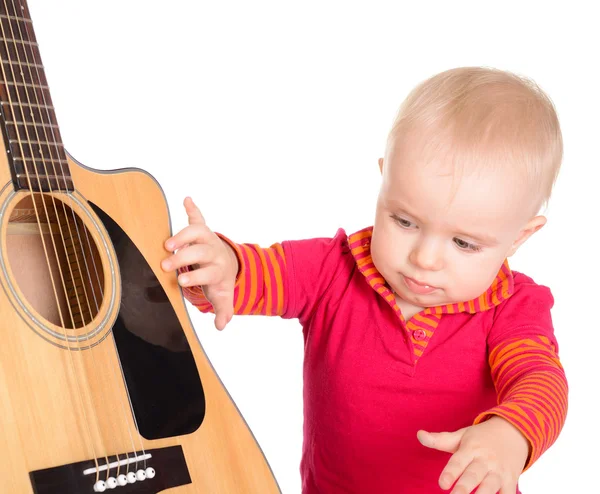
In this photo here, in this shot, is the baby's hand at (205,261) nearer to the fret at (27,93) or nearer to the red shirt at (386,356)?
the red shirt at (386,356)

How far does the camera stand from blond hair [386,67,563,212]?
46.4 inches

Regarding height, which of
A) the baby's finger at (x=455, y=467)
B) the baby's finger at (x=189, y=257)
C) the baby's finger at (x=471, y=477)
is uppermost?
the baby's finger at (x=189, y=257)

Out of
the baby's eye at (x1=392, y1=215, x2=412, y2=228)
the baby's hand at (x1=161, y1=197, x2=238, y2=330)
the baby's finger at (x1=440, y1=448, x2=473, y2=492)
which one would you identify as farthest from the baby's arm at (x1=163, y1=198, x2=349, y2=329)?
the baby's finger at (x1=440, y1=448, x2=473, y2=492)

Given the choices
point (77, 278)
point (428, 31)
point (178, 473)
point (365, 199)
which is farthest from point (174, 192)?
point (178, 473)

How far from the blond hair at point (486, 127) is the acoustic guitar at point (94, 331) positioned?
41 cm

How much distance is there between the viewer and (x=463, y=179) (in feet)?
3.83

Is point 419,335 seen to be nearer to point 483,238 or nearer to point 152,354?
point 483,238

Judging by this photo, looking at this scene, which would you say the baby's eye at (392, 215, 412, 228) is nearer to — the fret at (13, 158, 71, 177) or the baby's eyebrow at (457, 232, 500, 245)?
the baby's eyebrow at (457, 232, 500, 245)

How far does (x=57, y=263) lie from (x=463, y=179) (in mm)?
585

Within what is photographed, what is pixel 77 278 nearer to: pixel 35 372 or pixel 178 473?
pixel 35 372

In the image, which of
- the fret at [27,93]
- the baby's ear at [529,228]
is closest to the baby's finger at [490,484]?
the baby's ear at [529,228]

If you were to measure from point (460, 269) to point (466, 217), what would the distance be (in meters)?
0.09

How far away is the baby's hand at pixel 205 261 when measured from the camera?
1.20 metres

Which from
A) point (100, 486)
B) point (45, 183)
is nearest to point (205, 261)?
point (45, 183)
